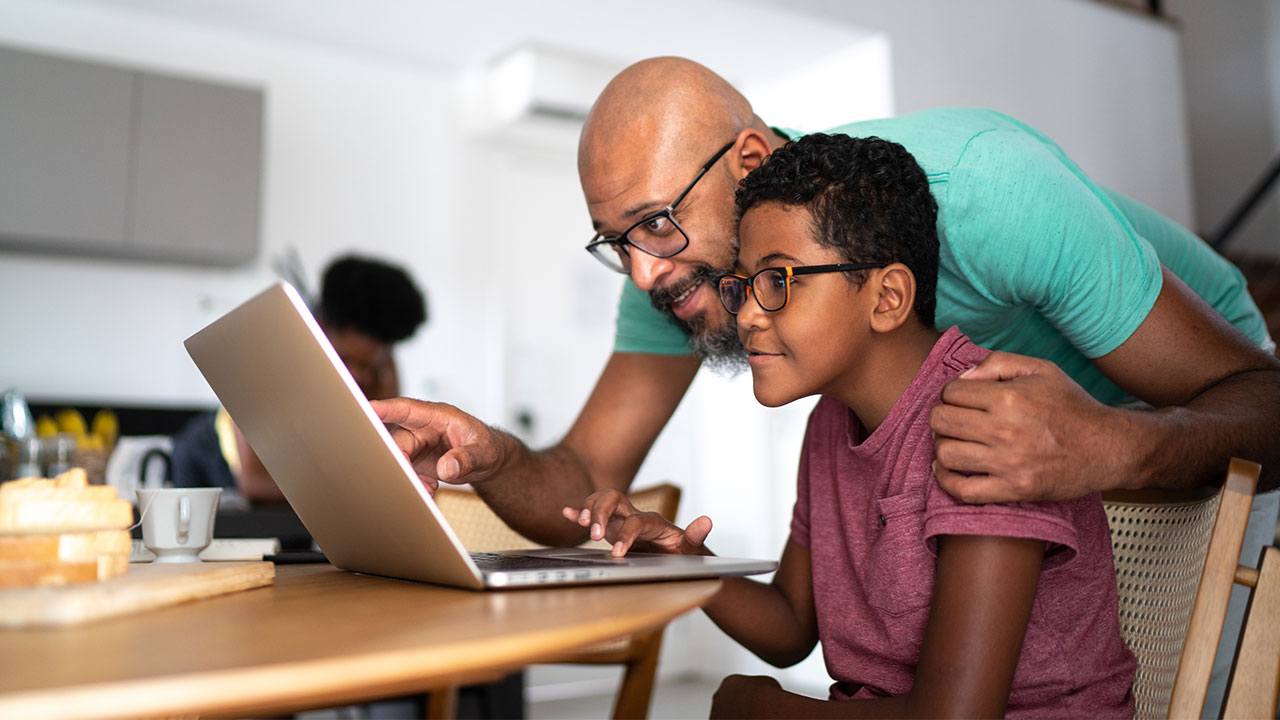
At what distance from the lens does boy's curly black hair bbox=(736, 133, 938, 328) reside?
3.95 ft

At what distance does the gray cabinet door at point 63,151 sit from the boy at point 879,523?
3383mm

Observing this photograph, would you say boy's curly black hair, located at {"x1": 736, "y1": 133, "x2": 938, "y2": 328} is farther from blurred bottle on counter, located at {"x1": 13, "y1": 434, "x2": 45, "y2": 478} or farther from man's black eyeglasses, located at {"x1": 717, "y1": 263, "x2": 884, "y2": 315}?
blurred bottle on counter, located at {"x1": 13, "y1": 434, "x2": 45, "y2": 478}

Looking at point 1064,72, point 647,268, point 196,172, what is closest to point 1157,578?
point 647,268

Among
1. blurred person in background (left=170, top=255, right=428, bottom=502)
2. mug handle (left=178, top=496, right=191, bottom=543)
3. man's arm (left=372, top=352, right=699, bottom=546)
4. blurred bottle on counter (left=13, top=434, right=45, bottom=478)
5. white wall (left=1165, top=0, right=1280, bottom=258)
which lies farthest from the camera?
white wall (left=1165, top=0, right=1280, bottom=258)

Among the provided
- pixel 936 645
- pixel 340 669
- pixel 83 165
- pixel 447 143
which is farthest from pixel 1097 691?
pixel 447 143

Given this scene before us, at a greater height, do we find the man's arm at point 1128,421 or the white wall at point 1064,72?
the white wall at point 1064,72

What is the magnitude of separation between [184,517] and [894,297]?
0.87 metres

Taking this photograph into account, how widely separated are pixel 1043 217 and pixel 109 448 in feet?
11.4

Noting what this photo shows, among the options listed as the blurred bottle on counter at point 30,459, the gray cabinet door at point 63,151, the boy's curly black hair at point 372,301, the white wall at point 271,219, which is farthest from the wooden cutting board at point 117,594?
the white wall at point 271,219

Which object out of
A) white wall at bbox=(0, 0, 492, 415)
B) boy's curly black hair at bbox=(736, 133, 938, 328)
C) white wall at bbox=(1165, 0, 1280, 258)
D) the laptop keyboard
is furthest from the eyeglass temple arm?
white wall at bbox=(1165, 0, 1280, 258)

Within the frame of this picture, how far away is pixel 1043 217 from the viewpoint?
1.28 meters

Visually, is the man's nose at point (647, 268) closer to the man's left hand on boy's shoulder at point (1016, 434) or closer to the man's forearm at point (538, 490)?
the man's forearm at point (538, 490)

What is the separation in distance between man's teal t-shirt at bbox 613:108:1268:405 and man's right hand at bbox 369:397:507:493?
66 cm

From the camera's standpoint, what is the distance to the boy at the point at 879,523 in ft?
3.07
